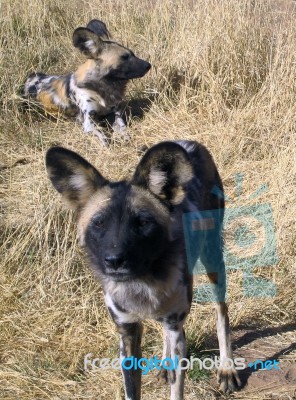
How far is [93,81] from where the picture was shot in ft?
22.0

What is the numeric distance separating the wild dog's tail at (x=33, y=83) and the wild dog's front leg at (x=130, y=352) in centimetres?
415

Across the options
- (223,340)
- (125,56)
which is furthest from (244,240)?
(125,56)

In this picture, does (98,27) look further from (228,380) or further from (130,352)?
(130,352)

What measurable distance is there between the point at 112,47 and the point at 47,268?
337 cm

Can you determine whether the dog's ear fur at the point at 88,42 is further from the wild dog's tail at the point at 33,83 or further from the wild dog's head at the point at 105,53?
the wild dog's tail at the point at 33,83

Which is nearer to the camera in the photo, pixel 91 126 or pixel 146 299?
pixel 146 299

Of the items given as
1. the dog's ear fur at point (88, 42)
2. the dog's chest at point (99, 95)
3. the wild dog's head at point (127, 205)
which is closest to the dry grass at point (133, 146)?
the dog's chest at point (99, 95)

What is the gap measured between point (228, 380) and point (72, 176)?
1277mm

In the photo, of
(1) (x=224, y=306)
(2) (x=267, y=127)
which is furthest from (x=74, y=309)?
(2) (x=267, y=127)

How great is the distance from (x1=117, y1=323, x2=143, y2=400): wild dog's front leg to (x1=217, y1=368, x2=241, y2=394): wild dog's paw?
0.49 meters

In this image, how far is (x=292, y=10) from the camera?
584 cm

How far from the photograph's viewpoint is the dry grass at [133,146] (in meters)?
3.47

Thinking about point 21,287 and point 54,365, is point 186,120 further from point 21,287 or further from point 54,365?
point 54,365

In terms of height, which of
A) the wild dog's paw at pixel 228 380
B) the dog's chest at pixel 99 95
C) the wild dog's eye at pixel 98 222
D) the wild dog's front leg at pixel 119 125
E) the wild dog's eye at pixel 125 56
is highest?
the wild dog's eye at pixel 98 222
